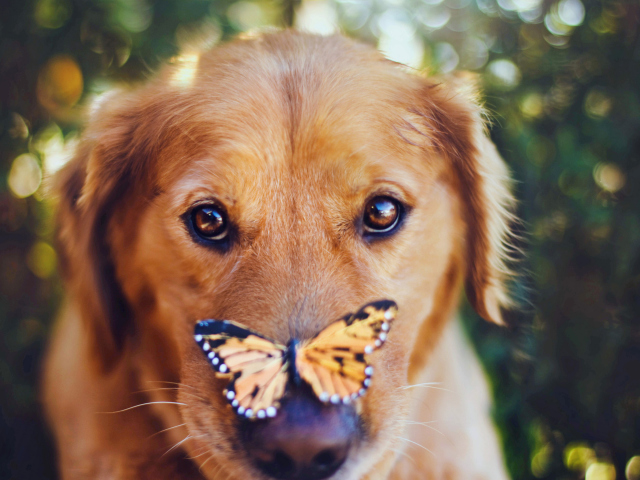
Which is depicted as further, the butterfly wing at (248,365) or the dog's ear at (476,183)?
the dog's ear at (476,183)

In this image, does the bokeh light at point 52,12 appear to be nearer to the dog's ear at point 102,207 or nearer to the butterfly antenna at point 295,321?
the dog's ear at point 102,207

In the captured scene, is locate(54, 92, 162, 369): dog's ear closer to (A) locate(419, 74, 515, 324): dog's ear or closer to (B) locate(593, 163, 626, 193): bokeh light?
(A) locate(419, 74, 515, 324): dog's ear

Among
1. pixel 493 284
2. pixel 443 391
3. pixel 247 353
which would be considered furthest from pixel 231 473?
pixel 493 284

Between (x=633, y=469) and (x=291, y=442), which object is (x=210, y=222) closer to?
(x=291, y=442)

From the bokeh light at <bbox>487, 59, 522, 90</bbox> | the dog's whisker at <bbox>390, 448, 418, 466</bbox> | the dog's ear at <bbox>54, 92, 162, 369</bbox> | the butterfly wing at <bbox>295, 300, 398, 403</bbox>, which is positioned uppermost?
the bokeh light at <bbox>487, 59, 522, 90</bbox>

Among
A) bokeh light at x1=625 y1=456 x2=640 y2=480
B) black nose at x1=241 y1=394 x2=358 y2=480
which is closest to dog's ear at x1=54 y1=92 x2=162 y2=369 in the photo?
black nose at x1=241 y1=394 x2=358 y2=480

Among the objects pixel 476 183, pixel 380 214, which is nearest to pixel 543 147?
pixel 476 183

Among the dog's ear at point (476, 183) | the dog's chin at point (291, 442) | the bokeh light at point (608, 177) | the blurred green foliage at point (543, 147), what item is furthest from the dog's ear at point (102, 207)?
the bokeh light at point (608, 177)
